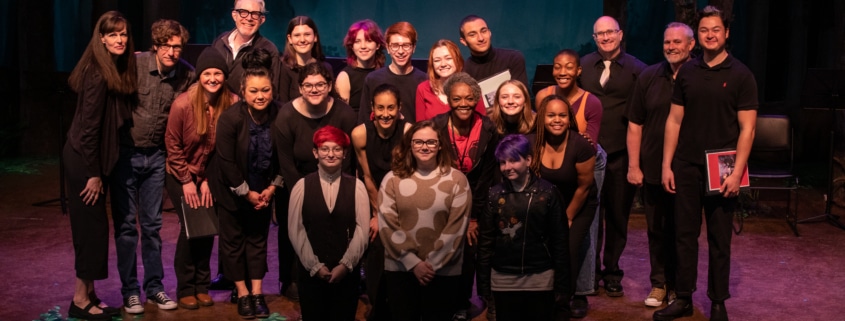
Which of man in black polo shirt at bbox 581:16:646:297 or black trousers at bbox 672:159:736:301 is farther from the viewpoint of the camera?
man in black polo shirt at bbox 581:16:646:297

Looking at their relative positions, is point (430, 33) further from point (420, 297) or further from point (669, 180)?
point (420, 297)

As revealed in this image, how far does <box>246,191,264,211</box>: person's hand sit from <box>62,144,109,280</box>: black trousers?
79 cm

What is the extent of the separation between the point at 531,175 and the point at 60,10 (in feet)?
33.3

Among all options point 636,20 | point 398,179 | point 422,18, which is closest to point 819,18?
point 636,20

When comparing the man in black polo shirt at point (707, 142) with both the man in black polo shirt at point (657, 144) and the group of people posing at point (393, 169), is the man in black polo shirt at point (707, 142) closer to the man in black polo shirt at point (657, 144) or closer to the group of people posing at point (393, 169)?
the group of people posing at point (393, 169)

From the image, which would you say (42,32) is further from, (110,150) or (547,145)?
(547,145)

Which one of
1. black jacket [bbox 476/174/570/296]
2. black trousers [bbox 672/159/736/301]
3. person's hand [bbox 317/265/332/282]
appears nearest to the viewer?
black jacket [bbox 476/174/570/296]

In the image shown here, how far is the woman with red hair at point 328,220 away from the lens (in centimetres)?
468

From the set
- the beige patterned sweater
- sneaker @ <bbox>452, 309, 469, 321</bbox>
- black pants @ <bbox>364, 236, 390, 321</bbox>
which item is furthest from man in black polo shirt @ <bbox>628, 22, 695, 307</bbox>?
black pants @ <bbox>364, 236, 390, 321</bbox>

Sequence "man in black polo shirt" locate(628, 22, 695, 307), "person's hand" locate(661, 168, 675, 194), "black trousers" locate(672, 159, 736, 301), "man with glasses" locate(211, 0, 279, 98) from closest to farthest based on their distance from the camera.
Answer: "black trousers" locate(672, 159, 736, 301) → "person's hand" locate(661, 168, 675, 194) → "man in black polo shirt" locate(628, 22, 695, 307) → "man with glasses" locate(211, 0, 279, 98)

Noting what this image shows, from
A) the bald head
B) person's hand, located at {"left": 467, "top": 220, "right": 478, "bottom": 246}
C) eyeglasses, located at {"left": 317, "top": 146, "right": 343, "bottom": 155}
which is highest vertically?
the bald head

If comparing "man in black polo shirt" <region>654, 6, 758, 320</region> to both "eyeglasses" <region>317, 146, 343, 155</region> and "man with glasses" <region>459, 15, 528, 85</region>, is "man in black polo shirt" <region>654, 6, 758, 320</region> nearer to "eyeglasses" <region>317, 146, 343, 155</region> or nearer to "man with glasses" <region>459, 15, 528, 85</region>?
"man with glasses" <region>459, 15, 528, 85</region>

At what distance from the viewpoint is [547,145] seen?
5.13 m

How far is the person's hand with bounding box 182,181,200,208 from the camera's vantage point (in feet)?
17.8
